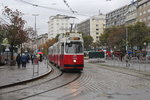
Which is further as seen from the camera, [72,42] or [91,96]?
[72,42]

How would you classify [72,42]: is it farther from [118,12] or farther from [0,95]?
[118,12]

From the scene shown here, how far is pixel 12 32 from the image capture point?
32.2m

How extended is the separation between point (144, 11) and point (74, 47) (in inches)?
2610

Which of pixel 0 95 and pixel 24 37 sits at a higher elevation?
pixel 24 37

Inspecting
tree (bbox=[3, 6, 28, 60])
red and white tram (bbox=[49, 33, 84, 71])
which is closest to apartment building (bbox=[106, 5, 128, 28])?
tree (bbox=[3, 6, 28, 60])

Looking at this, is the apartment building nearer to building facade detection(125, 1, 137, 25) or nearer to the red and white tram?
building facade detection(125, 1, 137, 25)

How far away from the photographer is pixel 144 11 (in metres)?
81.8

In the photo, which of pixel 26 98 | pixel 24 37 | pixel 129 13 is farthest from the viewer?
pixel 129 13

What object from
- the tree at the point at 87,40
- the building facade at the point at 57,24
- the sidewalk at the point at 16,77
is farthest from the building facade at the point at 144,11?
the sidewalk at the point at 16,77

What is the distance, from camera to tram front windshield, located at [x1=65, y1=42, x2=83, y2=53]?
2084 centimetres

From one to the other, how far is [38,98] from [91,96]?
2161mm

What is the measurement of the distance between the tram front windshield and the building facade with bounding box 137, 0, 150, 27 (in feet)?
208

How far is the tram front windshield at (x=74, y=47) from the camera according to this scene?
68.4 feet

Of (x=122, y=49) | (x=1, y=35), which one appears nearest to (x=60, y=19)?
(x=122, y=49)
